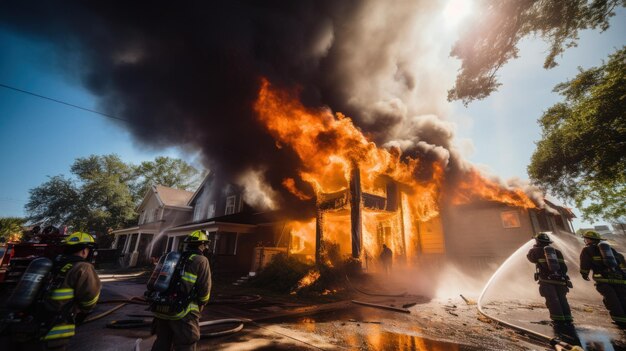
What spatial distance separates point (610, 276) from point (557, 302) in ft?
4.46

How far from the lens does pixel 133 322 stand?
566 centimetres

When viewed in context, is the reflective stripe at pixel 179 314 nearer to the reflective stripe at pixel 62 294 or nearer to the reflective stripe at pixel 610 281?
the reflective stripe at pixel 62 294

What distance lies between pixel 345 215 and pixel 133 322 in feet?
35.2

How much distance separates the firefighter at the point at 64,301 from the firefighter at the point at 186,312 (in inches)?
30.2

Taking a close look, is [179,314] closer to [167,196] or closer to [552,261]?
[552,261]

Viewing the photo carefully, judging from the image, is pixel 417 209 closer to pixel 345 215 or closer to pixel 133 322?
pixel 345 215

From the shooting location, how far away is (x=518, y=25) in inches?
372

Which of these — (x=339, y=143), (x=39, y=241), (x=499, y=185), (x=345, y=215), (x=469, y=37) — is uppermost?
(x=469, y=37)

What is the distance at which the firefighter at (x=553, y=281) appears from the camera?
223 inches

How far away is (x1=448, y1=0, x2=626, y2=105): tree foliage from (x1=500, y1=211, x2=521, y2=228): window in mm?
8749

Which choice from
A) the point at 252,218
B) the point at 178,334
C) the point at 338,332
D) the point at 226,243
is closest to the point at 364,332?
the point at 338,332

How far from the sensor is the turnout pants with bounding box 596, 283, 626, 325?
219 inches

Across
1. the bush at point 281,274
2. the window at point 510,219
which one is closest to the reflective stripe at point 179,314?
the bush at point 281,274

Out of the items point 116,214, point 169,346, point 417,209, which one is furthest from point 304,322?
point 116,214
